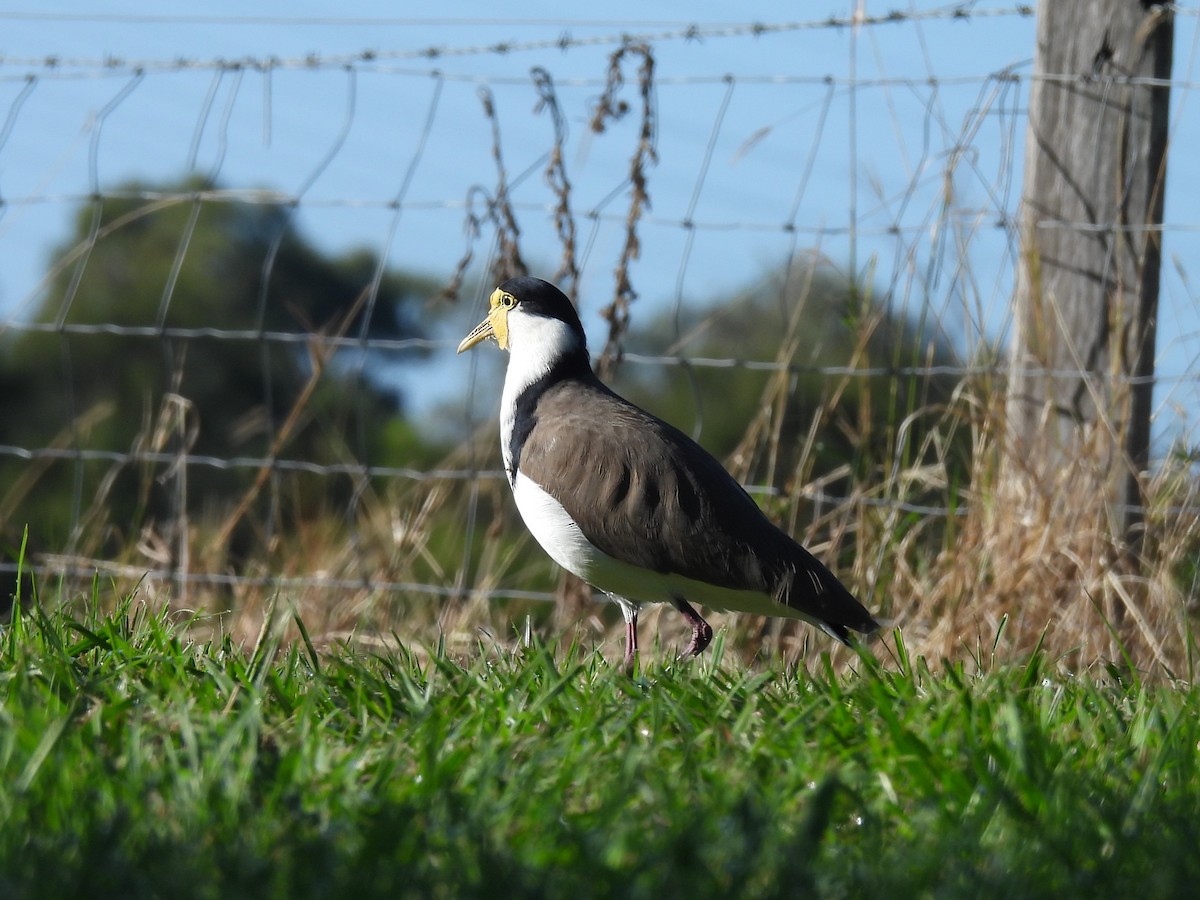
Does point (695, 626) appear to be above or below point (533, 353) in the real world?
below

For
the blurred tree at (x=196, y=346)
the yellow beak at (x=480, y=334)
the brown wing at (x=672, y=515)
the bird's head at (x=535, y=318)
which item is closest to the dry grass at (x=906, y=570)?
the brown wing at (x=672, y=515)

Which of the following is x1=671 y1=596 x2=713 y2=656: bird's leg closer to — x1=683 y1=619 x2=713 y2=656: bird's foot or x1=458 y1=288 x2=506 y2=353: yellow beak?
x1=683 y1=619 x2=713 y2=656: bird's foot

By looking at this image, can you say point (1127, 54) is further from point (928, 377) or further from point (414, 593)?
point (414, 593)

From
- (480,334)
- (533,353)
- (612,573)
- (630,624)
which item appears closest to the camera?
(612,573)

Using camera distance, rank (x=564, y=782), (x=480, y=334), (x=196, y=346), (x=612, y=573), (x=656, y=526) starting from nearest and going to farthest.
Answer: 1. (x=564, y=782)
2. (x=656, y=526)
3. (x=612, y=573)
4. (x=480, y=334)
5. (x=196, y=346)

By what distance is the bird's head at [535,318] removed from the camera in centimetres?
418

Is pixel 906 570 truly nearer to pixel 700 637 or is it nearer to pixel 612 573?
pixel 700 637

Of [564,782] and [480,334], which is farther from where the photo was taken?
[480,334]

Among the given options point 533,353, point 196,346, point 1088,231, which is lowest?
point 196,346

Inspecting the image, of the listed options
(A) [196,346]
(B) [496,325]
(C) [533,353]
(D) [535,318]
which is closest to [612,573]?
(C) [533,353]

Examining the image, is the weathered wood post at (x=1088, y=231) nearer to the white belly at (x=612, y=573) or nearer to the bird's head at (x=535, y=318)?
the white belly at (x=612, y=573)

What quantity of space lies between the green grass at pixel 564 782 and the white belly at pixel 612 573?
709mm

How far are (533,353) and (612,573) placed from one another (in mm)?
809

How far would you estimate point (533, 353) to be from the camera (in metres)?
4.19
